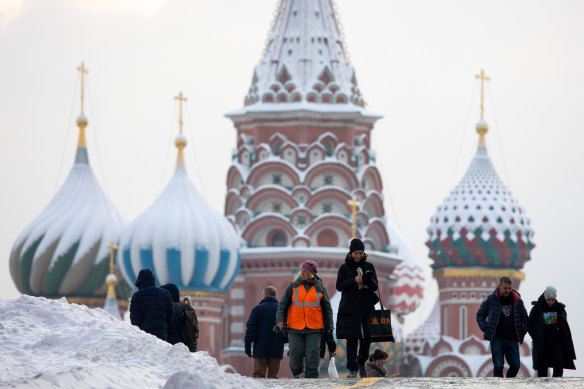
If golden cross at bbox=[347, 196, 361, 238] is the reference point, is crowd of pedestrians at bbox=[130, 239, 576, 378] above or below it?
below

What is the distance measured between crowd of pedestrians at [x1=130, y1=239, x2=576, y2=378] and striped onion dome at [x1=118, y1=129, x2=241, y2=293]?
44.1 m

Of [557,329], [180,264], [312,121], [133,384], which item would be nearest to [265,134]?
[312,121]

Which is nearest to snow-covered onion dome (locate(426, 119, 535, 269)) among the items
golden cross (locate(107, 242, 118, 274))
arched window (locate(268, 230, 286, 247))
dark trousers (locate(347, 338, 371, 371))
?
arched window (locate(268, 230, 286, 247))

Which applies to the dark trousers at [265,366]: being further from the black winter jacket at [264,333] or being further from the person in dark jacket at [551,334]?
the person in dark jacket at [551,334]

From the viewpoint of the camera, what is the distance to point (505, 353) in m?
19.2

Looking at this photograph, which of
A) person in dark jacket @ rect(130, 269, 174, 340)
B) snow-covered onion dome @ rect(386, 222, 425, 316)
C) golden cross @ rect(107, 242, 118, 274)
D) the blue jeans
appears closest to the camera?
person in dark jacket @ rect(130, 269, 174, 340)

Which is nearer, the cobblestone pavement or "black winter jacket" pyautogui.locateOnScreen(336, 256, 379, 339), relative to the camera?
the cobblestone pavement

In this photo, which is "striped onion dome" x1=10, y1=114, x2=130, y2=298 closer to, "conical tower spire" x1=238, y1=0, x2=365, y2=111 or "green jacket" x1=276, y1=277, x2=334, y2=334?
"conical tower spire" x1=238, y1=0, x2=365, y2=111

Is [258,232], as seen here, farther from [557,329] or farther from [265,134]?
[557,329]

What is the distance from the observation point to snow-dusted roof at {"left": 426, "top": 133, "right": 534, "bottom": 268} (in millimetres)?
72062

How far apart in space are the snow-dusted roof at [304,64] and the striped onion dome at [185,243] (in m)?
4.62

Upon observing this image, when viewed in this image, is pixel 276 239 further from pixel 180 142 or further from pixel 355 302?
pixel 355 302

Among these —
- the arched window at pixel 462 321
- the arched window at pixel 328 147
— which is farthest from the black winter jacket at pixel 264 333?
the arched window at pixel 462 321

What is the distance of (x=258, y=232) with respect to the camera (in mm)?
66375
